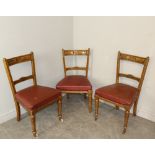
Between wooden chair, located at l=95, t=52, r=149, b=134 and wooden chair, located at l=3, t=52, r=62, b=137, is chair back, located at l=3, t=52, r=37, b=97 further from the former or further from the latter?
wooden chair, located at l=95, t=52, r=149, b=134

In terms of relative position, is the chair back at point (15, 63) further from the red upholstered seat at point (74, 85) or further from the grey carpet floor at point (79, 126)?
the grey carpet floor at point (79, 126)

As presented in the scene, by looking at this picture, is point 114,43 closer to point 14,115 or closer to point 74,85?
point 74,85

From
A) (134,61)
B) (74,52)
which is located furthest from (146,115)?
(74,52)

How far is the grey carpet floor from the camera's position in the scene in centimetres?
243

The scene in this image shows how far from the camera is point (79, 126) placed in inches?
103

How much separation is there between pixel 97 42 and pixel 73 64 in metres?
0.63

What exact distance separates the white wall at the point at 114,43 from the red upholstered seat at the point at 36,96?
2.98ft

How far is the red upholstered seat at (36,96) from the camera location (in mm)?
2260

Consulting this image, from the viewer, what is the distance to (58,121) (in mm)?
2719

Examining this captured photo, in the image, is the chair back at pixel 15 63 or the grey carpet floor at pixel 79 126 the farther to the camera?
the grey carpet floor at pixel 79 126

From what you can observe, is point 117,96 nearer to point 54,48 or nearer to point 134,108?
point 134,108

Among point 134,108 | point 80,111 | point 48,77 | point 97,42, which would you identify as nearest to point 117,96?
point 134,108

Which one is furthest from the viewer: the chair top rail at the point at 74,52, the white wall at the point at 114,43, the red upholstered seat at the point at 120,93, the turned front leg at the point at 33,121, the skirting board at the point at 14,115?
the chair top rail at the point at 74,52

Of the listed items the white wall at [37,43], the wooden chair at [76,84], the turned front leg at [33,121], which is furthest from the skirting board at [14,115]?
the wooden chair at [76,84]
